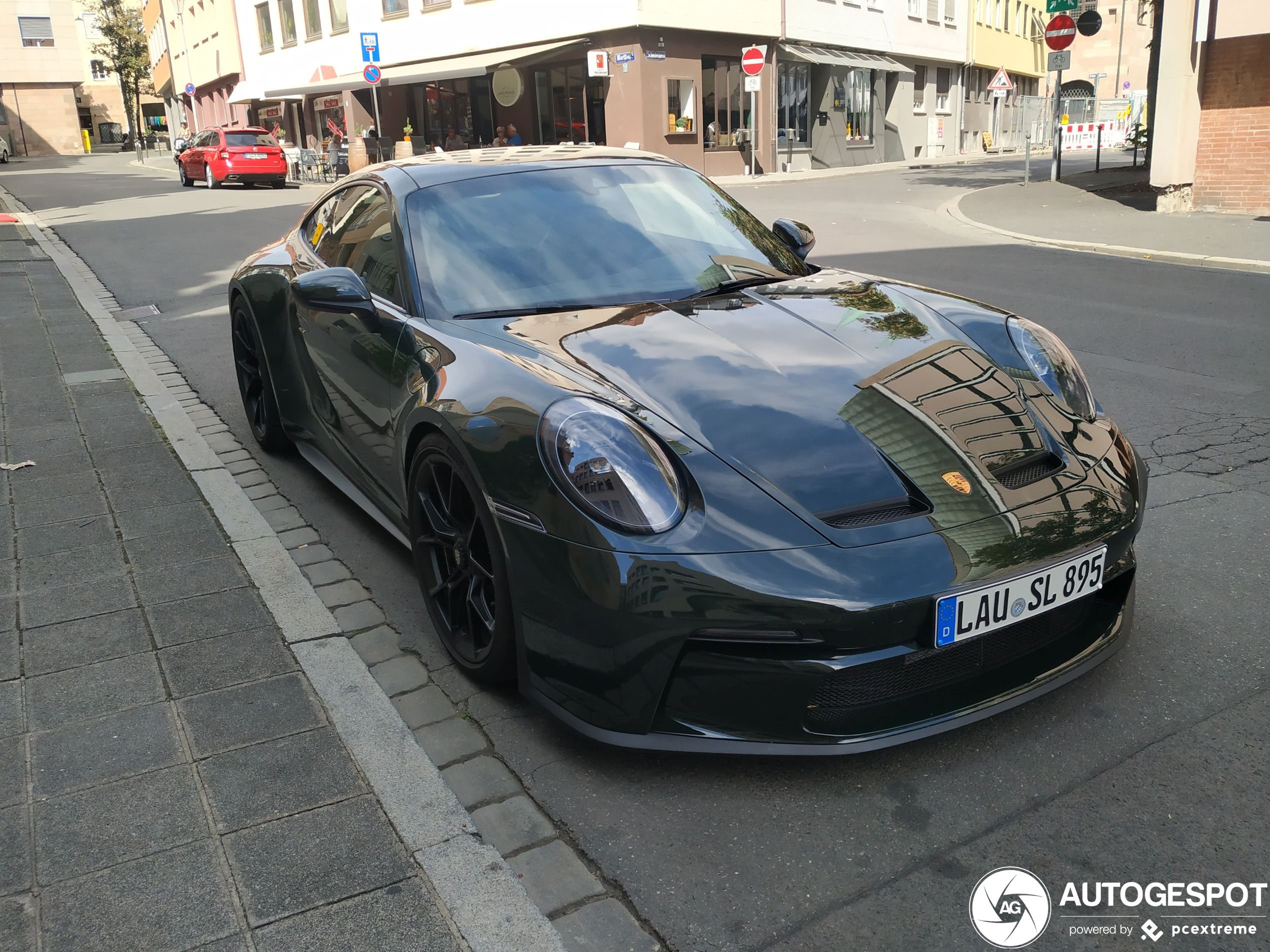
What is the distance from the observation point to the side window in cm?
362

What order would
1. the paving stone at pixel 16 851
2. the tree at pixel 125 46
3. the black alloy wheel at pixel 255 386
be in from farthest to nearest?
1. the tree at pixel 125 46
2. the black alloy wheel at pixel 255 386
3. the paving stone at pixel 16 851

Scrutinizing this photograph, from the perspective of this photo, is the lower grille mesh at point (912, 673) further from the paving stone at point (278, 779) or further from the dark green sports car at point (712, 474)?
the paving stone at point (278, 779)

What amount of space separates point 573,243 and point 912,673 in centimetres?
187

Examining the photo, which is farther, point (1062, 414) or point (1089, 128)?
point (1089, 128)

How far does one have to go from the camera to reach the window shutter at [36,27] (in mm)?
72750

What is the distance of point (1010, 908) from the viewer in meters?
2.08

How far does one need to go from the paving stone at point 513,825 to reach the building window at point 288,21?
45446 mm

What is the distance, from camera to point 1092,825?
229 cm

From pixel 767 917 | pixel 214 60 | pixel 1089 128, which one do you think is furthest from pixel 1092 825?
pixel 214 60

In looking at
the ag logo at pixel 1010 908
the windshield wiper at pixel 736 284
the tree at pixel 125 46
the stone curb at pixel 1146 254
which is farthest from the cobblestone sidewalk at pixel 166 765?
the tree at pixel 125 46

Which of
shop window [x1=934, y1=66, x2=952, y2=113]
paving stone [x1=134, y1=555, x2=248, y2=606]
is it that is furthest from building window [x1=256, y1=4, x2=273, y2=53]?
paving stone [x1=134, y1=555, x2=248, y2=606]

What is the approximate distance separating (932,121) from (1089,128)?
777 cm

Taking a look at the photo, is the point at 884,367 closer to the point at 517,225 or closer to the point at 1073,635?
the point at 1073,635

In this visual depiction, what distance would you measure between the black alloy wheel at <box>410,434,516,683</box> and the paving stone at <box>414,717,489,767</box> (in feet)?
A: 0.50
